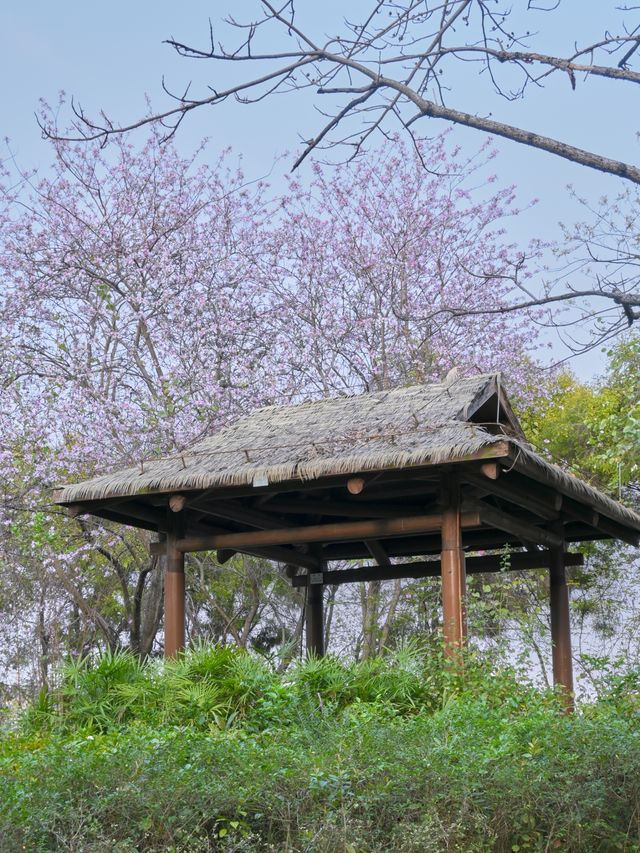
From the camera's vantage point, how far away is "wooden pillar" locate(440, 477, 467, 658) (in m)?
8.05

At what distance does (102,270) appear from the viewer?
45.3ft

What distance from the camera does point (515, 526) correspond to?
9.38 m

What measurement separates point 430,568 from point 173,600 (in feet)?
9.80

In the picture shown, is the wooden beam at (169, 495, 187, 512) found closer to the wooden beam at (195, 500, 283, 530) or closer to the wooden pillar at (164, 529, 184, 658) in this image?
the wooden beam at (195, 500, 283, 530)

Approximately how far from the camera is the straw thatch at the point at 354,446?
26.2 ft

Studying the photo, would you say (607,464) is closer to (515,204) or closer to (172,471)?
(515,204)

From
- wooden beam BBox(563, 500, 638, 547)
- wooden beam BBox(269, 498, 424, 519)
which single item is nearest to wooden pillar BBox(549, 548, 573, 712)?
wooden beam BBox(563, 500, 638, 547)

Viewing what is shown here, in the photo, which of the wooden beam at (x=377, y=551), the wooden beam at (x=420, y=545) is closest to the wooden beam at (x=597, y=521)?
the wooden beam at (x=420, y=545)

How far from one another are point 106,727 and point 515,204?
35.7ft

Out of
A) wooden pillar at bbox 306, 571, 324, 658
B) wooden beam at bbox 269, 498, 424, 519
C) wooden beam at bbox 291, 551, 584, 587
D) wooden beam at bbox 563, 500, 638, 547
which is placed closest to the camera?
wooden beam at bbox 269, 498, 424, 519

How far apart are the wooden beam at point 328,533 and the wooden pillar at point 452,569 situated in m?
0.13

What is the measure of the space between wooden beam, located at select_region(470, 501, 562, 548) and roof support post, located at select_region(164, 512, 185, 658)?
2.87m

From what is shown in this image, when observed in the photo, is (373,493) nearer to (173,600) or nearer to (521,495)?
(521,495)

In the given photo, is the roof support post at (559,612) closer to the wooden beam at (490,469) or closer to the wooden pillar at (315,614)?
the wooden pillar at (315,614)
